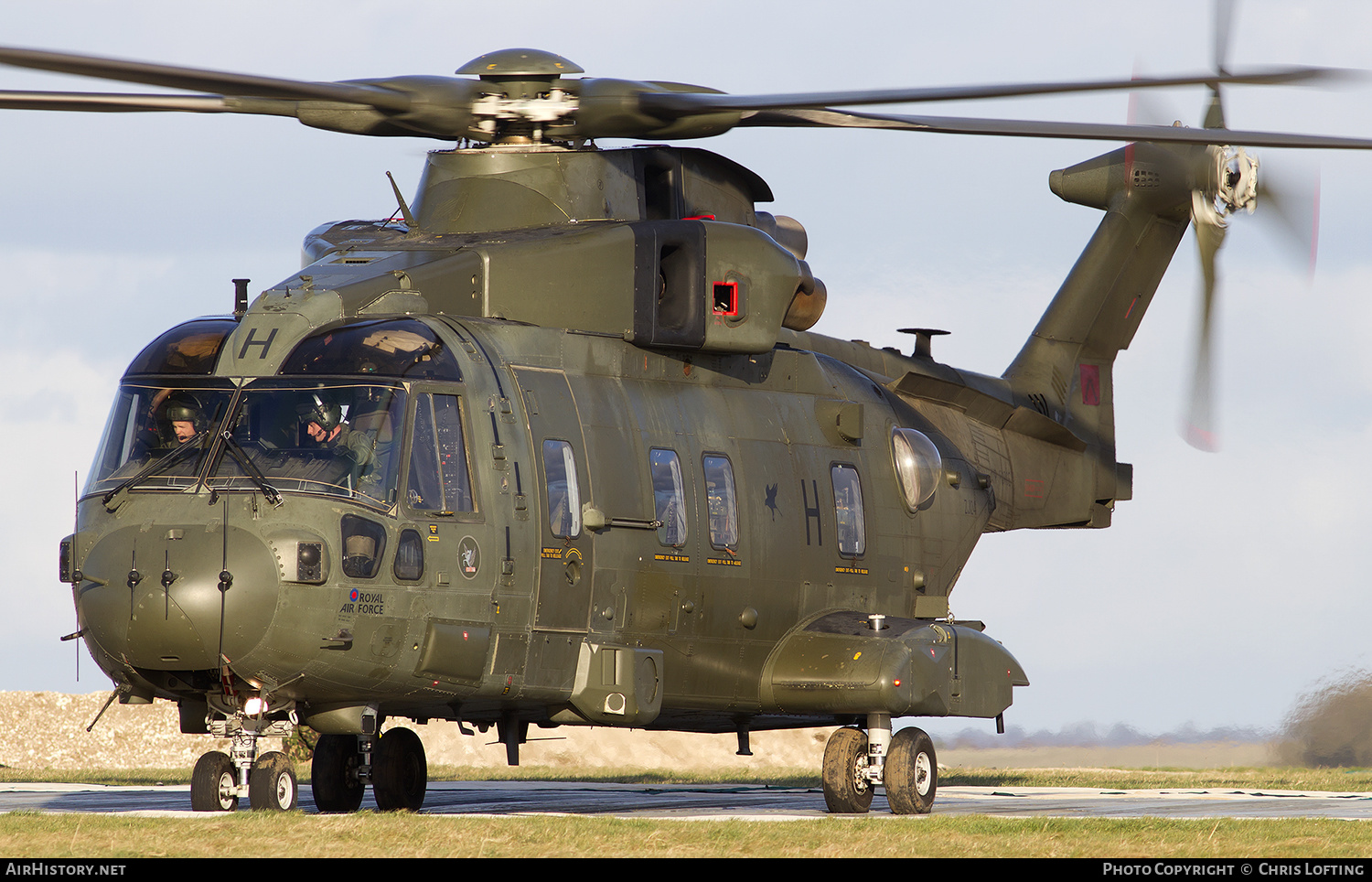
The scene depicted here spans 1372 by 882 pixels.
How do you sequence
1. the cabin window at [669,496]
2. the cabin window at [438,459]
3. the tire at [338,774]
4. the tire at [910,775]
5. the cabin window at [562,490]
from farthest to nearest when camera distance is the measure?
the tire at [910,775] → the tire at [338,774] → the cabin window at [669,496] → the cabin window at [562,490] → the cabin window at [438,459]

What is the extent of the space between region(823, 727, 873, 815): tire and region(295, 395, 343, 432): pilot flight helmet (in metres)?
5.50

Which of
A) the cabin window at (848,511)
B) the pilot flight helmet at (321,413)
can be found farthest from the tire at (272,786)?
the cabin window at (848,511)

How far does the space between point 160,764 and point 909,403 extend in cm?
2468

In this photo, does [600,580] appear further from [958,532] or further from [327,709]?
[958,532]

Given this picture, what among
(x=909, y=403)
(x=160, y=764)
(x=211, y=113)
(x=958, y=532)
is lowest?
(x=160, y=764)

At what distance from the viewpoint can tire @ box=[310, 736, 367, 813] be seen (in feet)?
50.6

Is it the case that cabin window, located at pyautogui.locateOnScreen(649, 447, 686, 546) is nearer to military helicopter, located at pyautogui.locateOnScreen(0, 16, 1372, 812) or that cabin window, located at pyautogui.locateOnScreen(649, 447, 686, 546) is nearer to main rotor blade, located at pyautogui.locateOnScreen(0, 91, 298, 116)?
military helicopter, located at pyautogui.locateOnScreen(0, 16, 1372, 812)

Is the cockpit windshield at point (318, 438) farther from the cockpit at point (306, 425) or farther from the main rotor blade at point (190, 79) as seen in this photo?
the main rotor blade at point (190, 79)

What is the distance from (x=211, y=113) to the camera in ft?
46.3

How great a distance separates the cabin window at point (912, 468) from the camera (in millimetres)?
17406

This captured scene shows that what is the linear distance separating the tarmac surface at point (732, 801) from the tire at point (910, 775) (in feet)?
0.82

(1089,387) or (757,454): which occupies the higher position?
(1089,387)

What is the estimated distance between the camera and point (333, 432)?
1290 cm

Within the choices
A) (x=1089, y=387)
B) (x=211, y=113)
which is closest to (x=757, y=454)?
(x=211, y=113)
